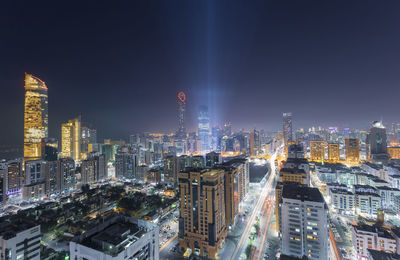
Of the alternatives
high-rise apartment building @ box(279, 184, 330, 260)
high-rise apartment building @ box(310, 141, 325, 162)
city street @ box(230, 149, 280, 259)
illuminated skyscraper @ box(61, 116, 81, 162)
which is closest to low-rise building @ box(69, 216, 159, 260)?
city street @ box(230, 149, 280, 259)

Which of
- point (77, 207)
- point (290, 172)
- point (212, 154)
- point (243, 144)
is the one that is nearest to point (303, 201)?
point (290, 172)

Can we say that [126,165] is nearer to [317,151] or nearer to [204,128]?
[317,151]

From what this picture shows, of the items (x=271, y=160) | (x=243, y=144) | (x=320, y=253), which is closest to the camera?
(x=320, y=253)

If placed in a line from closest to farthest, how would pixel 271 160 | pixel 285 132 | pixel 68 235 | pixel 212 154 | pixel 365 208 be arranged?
pixel 68 235
pixel 365 208
pixel 212 154
pixel 271 160
pixel 285 132

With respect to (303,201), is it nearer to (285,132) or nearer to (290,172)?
(290,172)

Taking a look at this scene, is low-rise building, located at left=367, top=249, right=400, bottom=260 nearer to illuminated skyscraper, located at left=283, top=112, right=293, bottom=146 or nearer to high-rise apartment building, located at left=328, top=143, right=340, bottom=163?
high-rise apartment building, located at left=328, top=143, right=340, bottom=163

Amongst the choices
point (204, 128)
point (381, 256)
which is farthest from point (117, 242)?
point (204, 128)

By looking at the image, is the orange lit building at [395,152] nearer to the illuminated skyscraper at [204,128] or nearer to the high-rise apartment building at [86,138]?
the illuminated skyscraper at [204,128]
